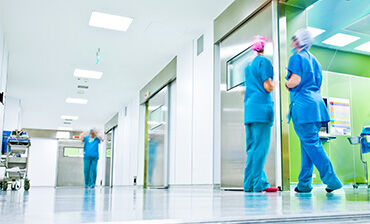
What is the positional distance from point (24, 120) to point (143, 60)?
974cm

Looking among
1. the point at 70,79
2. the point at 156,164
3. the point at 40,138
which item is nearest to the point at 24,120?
the point at 40,138

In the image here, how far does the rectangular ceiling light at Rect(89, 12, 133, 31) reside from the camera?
20.0 ft

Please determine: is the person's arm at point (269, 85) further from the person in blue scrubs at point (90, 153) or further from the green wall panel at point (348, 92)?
the person in blue scrubs at point (90, 153)

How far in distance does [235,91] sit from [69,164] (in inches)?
554

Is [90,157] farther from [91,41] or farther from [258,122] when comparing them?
[258,122]

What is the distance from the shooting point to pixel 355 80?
6.28 meters

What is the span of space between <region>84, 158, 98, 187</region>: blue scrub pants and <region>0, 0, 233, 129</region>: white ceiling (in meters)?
2.18

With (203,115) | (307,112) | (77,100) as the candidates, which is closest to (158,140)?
(203,115)

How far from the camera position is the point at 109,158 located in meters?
15.2

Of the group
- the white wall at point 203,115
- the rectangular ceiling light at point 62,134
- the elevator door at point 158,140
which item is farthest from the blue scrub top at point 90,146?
the rectangular ceiling light at point 62,134

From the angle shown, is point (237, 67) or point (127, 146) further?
point (127, 146)

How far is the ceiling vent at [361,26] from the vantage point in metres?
5.29

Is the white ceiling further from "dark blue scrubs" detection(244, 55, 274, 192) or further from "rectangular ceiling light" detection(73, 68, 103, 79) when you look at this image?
"dark blue scrubs" detection(244, 55, 274, 192)

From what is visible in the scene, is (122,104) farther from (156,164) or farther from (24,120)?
(24,120)
